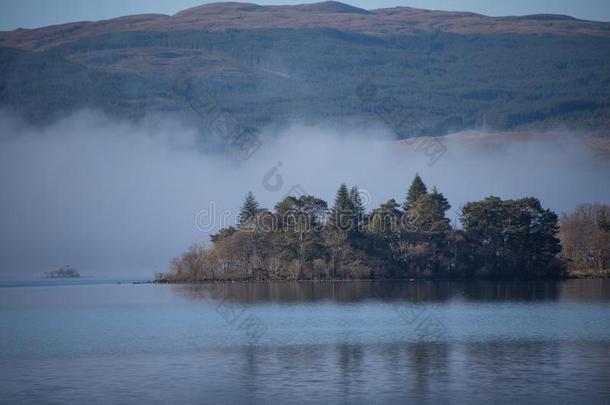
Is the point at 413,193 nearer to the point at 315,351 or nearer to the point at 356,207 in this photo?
the point at 356,207

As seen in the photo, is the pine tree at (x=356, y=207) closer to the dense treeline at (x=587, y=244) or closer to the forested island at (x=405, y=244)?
the forested island at (x=405, y=244)

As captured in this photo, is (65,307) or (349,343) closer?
(349,343)

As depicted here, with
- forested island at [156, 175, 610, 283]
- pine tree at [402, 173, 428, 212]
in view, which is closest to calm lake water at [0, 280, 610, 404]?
forested island at [156, 175, 610, 283]

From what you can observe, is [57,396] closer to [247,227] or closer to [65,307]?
[65,307]

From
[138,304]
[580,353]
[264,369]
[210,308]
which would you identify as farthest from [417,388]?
[138,304]

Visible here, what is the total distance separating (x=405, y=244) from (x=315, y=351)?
2708 inches

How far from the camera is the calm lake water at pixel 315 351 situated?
30.8m

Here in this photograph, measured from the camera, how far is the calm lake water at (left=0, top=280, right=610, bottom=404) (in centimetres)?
Result: 3075

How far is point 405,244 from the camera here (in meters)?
109

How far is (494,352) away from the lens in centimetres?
3959

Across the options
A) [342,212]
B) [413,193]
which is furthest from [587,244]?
[342,212]

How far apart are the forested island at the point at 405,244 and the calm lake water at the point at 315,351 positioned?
31.7 m

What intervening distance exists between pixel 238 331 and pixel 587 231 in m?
71.6

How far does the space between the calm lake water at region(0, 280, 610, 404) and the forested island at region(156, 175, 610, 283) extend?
104ft
